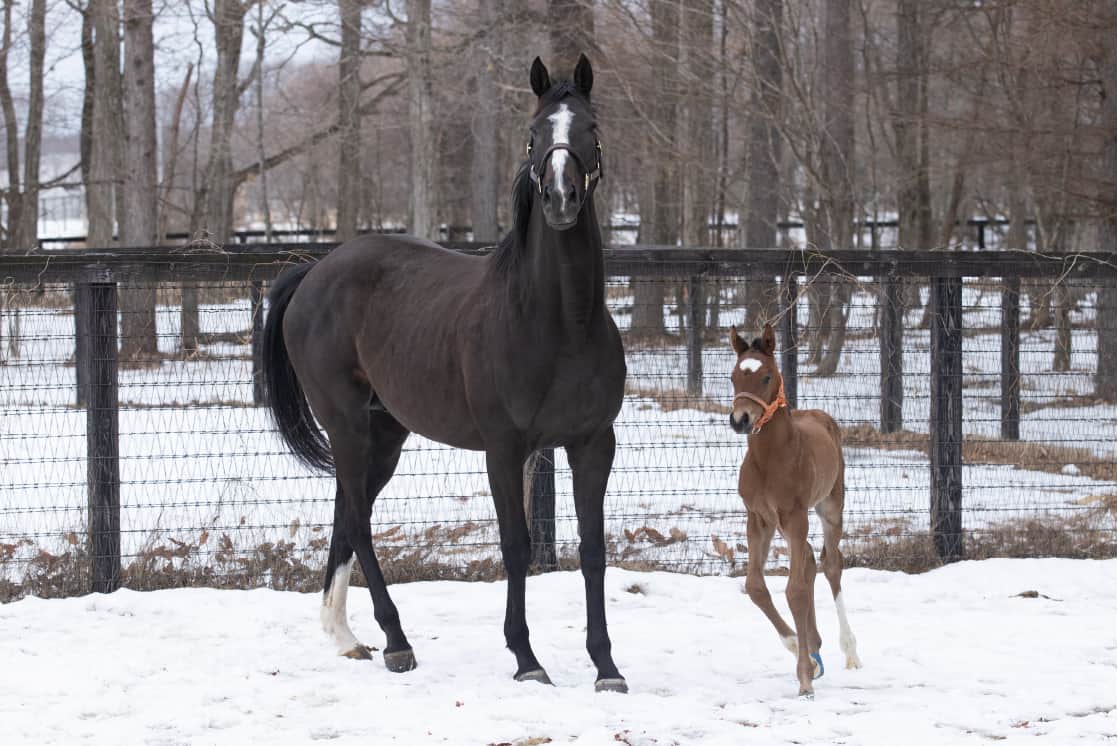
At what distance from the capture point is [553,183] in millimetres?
3859

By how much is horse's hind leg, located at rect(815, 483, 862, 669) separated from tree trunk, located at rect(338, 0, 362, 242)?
1291cm

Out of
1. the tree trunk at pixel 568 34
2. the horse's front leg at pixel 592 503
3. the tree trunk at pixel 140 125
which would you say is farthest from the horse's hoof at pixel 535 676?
the tree trunk at pixel 140 125

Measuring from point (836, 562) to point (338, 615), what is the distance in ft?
7.32

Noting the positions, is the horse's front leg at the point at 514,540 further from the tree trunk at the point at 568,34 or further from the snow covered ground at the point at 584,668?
the tree trunk at the point at 568,34

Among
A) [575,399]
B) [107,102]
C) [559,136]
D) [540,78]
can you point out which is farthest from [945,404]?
[107,102]

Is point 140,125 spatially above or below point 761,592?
above

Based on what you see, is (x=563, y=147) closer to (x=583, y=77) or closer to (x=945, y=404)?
(x=583, y=77)

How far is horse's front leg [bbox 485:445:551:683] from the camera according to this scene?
4477 mm

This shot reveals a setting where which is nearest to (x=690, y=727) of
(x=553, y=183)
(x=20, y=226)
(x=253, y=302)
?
(x=553, y=183)

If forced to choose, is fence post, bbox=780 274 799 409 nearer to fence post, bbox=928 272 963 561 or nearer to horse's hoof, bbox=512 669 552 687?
fence post, bbox=928 272 963 561

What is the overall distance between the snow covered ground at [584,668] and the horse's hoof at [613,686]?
1.7 inches

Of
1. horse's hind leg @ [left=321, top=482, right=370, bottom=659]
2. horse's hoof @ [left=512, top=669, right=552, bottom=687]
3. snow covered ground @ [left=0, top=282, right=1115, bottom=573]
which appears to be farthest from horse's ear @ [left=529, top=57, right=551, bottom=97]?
snow covered ground @ [left=0, top=282, right=1115, bottom=573]

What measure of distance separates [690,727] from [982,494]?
5099mm

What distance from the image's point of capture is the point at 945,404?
696 cm
